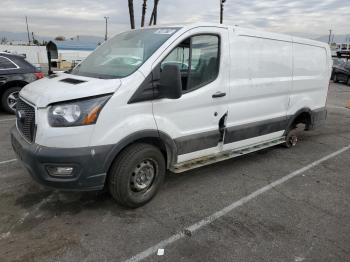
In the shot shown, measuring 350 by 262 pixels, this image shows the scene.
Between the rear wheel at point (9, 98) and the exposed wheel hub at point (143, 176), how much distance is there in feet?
20.6

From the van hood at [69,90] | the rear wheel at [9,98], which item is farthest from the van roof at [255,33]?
the rear wheel at [9,98]

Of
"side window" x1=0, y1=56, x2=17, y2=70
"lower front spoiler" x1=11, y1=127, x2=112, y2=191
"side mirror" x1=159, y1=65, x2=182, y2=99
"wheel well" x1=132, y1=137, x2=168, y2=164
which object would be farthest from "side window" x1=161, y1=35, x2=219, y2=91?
"side window" x1=0, y1=56, x2=17, y2=70

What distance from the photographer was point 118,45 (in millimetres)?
4348

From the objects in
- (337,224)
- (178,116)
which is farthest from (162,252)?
(337,224)

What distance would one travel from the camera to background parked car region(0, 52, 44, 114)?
8.46 metres

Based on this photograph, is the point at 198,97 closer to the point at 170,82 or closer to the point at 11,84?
the point at 170,82

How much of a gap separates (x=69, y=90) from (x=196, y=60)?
63.4 inches

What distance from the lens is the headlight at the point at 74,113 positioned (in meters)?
3.16

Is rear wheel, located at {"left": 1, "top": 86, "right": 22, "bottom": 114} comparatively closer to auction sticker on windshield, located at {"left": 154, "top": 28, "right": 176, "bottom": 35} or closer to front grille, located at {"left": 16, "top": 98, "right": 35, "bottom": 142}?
front grille, located at {"left": 16, "top": 98, "right": 35, "bottom": 142}

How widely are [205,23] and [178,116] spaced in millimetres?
1262

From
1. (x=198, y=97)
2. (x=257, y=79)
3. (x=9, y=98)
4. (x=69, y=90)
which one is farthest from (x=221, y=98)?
(x=9, y=98)

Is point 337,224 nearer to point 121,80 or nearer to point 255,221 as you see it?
point 255,221

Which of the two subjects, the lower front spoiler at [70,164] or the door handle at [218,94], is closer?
the lower front spoiler at [70,164]

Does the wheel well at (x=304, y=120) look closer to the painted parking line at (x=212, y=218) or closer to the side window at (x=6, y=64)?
the painted parking line at (x=212, y=218)
